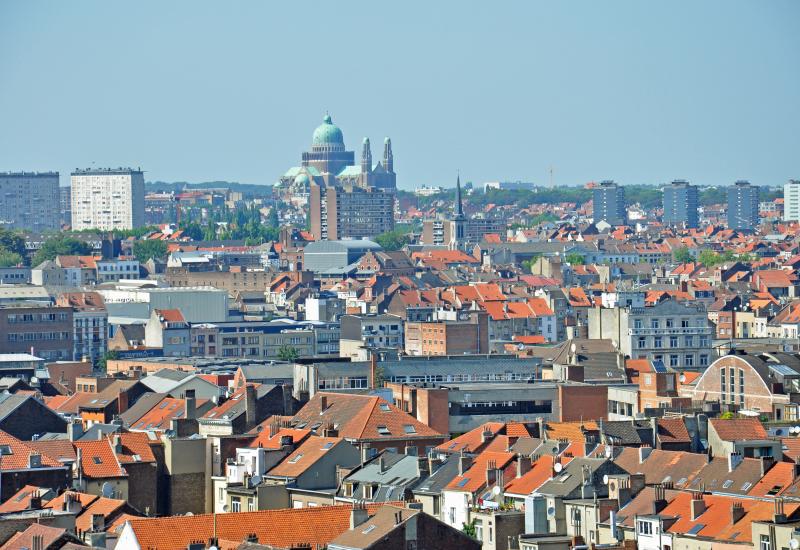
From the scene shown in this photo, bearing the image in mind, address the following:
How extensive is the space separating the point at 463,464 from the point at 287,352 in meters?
71.5

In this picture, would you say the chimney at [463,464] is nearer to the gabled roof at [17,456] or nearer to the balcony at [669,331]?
the gabled roof at [17,456]

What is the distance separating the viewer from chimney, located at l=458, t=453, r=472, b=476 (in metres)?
59.3

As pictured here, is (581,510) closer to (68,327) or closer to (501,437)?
(501,437)

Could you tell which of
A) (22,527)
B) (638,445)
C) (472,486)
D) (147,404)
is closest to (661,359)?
(147,404)

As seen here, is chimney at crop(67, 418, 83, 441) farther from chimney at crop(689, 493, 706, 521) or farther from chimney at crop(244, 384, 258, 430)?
chimney at crop(689, 493, 706, 521)

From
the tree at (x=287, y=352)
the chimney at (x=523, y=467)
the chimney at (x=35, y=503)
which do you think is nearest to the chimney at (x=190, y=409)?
the chimney at (x=523, y=467)

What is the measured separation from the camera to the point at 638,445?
6562 cm

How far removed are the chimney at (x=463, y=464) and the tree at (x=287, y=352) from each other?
66.4 meters

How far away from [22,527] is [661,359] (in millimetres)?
60743

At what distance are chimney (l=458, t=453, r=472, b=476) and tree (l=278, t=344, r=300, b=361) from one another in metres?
66.4

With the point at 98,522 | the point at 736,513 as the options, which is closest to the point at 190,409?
the point at 98,522

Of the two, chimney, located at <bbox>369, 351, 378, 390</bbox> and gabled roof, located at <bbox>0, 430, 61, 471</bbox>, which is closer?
gabled roof, located at <bbox>0, 430, 61, 471</bbox>

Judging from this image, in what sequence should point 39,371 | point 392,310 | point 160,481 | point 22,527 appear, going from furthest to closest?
point 392,310
point 39,371
point 160,481
point 22,527

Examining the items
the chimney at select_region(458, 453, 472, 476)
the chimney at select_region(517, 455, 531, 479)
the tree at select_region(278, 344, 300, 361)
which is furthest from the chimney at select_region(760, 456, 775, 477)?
the tree at select_region(278, 344, 300, 361)
